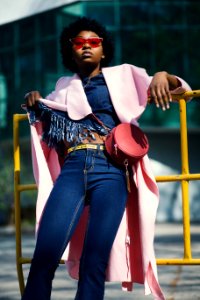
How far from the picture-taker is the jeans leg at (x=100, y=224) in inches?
127

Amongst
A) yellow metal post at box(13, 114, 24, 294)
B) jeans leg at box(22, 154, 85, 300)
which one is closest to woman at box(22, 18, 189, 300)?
jeans leg at box(22, 154, 85, 300)

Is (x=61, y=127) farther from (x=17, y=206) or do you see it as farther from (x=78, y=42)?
(x=17, y=206)

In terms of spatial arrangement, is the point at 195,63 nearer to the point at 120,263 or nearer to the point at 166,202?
the point at 166,202

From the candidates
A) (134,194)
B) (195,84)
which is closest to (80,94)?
(134,194)

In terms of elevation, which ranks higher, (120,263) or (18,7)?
(18,7)

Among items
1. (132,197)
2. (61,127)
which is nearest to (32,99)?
(61,127)

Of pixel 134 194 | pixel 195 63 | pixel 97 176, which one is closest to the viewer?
pixel 97 176

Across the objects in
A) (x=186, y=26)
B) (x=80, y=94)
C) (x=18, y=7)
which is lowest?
(x=80, y=94)

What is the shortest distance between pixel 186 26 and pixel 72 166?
23.8 metres

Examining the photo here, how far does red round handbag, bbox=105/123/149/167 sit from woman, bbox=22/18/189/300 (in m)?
0.05

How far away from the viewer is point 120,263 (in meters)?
3.53

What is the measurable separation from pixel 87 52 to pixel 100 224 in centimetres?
87

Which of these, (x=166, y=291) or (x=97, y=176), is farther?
(x=166, y=291)

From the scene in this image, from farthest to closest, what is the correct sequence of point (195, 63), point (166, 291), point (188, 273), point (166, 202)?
point (166, 202) < point (195, 63) < point (188, 273) < point (166, 291)
